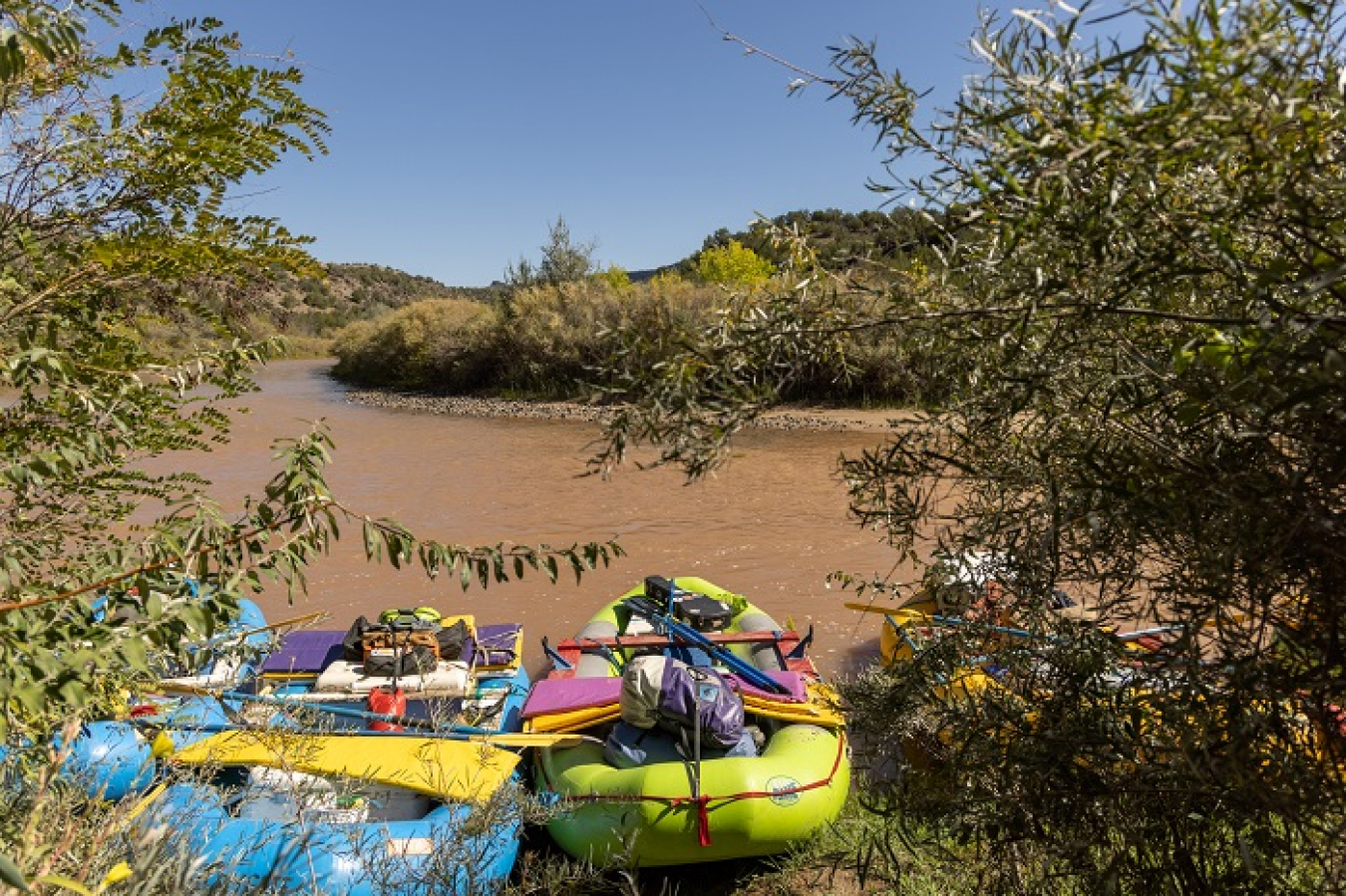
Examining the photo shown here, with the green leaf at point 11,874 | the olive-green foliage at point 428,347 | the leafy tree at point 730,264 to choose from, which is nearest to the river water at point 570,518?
the green leaf at point 11,874

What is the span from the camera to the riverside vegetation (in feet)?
3.63

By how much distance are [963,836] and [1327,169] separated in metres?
1.30

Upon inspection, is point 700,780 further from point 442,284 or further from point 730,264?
point 442,284

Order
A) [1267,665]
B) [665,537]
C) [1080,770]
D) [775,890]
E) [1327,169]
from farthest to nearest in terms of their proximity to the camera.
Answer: [665,537] → [775,890] → [1080,770] → [1267,665] → [1327,169]

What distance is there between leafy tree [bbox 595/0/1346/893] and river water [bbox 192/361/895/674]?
2846mm

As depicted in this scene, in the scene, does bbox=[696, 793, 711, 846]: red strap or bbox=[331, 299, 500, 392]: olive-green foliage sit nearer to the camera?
bbox=[696, 793, 711, 846]: red strap

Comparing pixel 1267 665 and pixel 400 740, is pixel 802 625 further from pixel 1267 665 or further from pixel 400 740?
pixel 1267 665

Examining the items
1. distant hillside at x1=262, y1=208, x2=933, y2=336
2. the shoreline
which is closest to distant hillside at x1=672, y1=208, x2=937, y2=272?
distant hillside at x1=262, y1=208, x2=933, y2=336

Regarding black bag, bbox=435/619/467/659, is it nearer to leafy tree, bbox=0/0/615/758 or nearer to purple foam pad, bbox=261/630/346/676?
purple foam pad, bbox=261/630/346/676

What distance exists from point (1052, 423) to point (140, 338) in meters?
3.06

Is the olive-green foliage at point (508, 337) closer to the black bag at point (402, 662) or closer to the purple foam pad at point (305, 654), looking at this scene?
the purple foam pad at point (305, 654)

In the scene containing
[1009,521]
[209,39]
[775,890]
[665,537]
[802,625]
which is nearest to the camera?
[1009,521]

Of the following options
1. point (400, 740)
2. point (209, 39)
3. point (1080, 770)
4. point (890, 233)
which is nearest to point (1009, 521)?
point (1080, 770)

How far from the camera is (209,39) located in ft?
7.97
